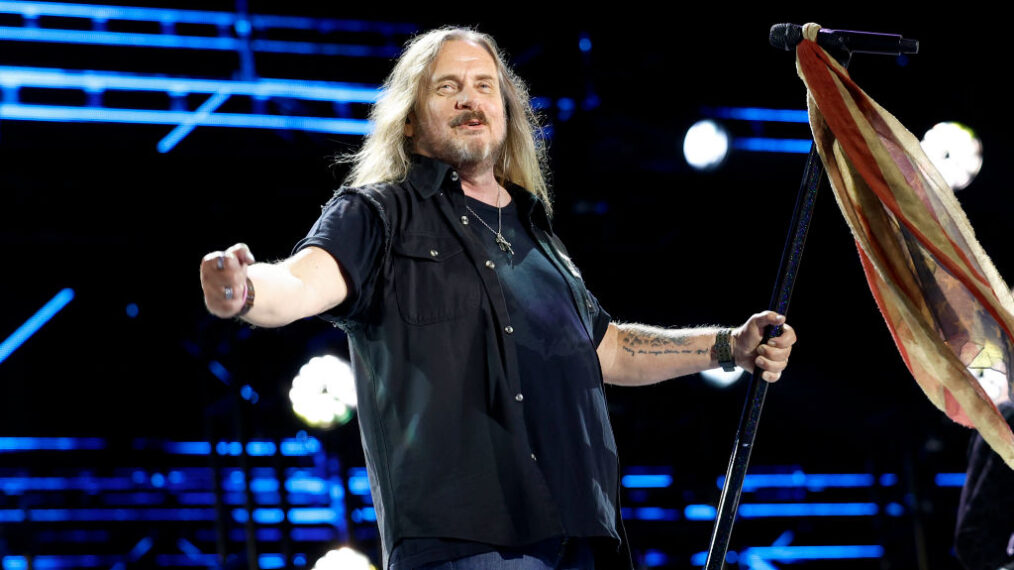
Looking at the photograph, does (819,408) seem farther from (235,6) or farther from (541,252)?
(541,252)

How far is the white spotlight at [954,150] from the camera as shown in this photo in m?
5.75

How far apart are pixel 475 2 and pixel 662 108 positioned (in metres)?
1.03

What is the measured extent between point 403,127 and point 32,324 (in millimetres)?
3665

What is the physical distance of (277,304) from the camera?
6.11ft

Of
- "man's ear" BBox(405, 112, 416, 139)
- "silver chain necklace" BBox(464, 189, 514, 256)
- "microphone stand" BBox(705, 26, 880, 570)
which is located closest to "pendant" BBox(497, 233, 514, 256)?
"silver chain necklace" BBox(464, 189, 514, 256)

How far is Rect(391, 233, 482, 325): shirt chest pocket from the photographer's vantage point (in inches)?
83.9

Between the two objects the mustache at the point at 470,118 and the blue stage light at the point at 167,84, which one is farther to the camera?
the blue stage light at the point at 167,84

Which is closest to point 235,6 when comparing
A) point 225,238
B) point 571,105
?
point 225,238

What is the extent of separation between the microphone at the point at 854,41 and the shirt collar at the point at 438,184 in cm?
60

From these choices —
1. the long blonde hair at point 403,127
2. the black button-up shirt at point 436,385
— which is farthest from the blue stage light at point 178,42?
the black button-up shirt at point 436,385

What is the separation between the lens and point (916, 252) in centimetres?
230

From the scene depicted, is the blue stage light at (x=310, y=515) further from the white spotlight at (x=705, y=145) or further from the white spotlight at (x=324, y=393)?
the white spotlight at (x=705, y=145)

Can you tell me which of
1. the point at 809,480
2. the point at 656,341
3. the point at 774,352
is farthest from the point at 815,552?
the point at 774,352

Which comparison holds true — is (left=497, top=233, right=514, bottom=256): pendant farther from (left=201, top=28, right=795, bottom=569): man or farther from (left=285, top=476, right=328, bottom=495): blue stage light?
(left=285, top=476, right=328, bottom=495): blue stage light
